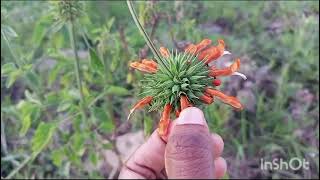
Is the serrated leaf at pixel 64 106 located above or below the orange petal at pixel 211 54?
below

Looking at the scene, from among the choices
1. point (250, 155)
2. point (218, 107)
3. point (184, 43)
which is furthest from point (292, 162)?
point (184, 43)

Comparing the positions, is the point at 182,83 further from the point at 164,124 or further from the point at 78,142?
the point at 78,142

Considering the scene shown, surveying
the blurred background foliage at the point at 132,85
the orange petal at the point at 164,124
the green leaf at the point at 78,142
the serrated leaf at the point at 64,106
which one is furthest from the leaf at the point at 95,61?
the orange petal at the point at 164,124

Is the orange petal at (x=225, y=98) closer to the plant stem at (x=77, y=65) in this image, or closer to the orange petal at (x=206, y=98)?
the orange petal at (x=206, y=98)

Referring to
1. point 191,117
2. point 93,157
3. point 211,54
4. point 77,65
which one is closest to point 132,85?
point 93,157

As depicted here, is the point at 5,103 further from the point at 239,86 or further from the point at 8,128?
the point at 239,86

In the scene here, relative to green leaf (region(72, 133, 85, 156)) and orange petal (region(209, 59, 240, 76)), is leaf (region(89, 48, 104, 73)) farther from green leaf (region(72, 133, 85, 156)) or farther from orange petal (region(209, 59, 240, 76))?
orange petal (region(209, 59, 240, 76))

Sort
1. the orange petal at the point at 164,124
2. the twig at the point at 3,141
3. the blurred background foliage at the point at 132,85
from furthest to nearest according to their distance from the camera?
the twig at the point at 3,141
the blurred background foliage at the point at 132,85
the orange petal at the point at 164,124
